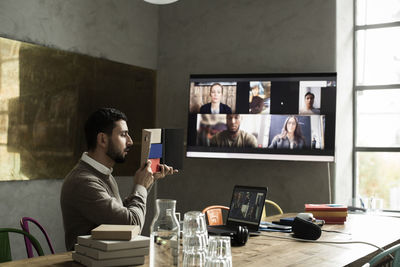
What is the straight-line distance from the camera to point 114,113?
9.55 feet

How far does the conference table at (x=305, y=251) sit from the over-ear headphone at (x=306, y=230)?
0.06 metres

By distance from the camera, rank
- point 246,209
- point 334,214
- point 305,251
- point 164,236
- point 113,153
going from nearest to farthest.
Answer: point 164,236, point 305,251, point 246,209, point 113,153, point 334,214

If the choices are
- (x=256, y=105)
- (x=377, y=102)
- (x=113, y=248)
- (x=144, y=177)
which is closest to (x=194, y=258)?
(x=113, y=248)

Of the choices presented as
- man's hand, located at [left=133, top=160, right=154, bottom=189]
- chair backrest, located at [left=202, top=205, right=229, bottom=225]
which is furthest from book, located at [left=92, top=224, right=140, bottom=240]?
chair backrest, located at [left=202, top=205, right=229, bottom=225]

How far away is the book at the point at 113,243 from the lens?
5.70 ft

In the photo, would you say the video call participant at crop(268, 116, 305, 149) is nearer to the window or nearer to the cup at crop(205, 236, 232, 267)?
the window

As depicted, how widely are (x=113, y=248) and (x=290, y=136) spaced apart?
3.20m

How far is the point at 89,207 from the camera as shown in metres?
2.45

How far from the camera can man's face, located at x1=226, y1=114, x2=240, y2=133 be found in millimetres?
4910

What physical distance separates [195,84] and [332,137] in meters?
1.43

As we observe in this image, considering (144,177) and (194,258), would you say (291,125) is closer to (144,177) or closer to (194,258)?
(144,177)

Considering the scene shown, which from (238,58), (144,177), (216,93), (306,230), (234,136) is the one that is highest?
(238,58)

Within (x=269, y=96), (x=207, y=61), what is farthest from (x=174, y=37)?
(x=269, y=96)

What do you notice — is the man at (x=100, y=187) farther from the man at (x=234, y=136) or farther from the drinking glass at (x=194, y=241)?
the man at (x=234, y=136)
